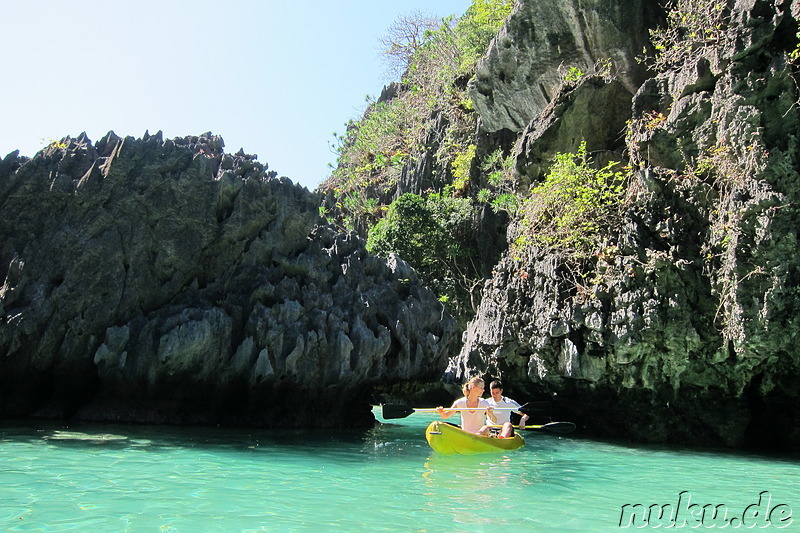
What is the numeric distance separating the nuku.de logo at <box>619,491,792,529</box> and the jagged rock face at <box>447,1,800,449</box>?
519 cm

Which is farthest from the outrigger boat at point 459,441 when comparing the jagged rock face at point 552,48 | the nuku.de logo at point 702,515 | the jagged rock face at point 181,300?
the jagged rock face at point 552,48

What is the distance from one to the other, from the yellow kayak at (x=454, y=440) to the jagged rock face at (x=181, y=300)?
420cm

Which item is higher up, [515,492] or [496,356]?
[496,356]

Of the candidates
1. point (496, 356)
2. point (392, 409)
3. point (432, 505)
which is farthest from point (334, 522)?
point (496, 356)

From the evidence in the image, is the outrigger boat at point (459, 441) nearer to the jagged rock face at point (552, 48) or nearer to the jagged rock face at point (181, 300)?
the jagged rock face at point (181, 300)

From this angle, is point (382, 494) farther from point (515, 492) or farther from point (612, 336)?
point (612, 336)

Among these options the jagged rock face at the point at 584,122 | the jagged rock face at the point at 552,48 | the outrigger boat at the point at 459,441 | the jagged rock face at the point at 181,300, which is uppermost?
the jagged rock face at the point at 552,48

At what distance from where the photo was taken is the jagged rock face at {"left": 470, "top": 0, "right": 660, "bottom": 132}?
46.8 ft

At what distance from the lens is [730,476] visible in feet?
28.1

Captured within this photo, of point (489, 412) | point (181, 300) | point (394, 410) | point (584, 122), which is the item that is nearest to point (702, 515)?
point (489, 412)

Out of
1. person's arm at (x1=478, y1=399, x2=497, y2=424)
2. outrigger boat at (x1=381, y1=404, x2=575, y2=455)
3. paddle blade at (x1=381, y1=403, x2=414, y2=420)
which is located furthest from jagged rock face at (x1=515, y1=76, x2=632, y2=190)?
outrigger boat at (x1=381, y1=404, x2=575, y2=455)

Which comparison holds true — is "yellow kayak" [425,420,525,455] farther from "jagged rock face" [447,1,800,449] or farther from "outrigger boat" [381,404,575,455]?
"jagged rock face" [447,1,800,449]

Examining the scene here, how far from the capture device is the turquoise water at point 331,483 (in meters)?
5.45

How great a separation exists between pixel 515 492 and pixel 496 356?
747cm
